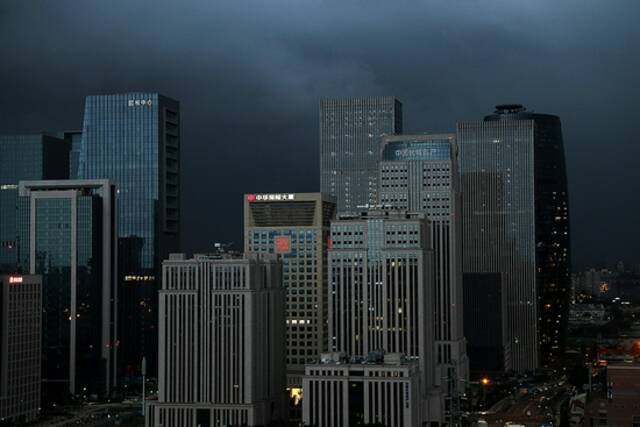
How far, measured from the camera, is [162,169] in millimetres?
166375

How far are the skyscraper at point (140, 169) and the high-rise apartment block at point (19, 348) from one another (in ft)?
103

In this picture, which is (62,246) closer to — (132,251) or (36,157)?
(132,251)

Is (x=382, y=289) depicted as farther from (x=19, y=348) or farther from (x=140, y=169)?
(x=140, y=169)

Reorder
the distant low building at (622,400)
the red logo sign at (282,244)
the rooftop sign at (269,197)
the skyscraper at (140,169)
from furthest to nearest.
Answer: the skyscraper at (140,169), the red logo sign at (282,244), the rooftop sign at (269,197), the distant low building at (622,400)

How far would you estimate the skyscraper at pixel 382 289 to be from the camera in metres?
122

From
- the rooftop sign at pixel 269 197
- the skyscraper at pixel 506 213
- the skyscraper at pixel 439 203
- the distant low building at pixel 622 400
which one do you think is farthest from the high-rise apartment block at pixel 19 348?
the skyscraper at pixel 506 213

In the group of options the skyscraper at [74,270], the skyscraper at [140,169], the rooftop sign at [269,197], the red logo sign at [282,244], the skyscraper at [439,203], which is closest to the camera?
the rooftop sign at [269,197]

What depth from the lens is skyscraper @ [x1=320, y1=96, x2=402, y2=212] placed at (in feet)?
609

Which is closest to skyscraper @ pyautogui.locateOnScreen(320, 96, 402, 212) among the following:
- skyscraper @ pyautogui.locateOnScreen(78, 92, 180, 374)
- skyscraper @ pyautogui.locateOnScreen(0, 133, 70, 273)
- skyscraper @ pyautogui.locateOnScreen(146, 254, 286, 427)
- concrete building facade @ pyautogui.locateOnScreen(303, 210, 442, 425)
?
skyscraper @ pyautogui.locateOnScreen(78, 92, 180, 374)

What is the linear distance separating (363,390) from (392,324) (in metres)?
16.4

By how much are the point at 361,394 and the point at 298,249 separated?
35.2 m

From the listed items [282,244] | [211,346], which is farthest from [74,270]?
[211,346]

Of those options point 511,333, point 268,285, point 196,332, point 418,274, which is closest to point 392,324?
point 418,274

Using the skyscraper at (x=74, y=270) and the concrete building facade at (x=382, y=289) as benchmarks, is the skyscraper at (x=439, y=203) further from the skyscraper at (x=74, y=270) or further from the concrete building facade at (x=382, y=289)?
the skyscraper at (x=74, y=270)
